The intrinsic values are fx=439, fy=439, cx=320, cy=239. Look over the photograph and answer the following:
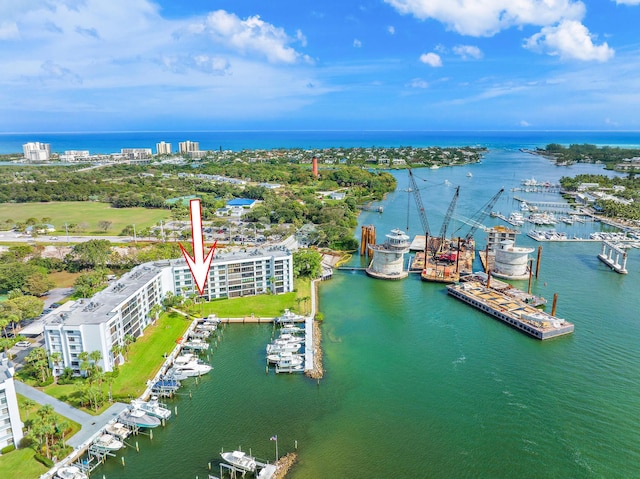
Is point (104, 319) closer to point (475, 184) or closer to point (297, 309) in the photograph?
point (297, 309)

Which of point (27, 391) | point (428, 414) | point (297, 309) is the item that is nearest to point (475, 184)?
point (297, 309)

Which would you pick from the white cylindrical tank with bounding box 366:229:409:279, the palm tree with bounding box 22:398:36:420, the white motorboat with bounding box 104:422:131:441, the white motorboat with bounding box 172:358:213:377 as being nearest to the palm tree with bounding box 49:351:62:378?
the palm tree with bounding box 22:398:36:420

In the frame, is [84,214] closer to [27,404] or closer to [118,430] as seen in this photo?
[27,404]

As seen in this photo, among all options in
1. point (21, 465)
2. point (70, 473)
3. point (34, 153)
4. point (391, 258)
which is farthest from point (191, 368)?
point (34, 153)

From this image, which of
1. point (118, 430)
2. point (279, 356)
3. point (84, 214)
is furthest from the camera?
point (84, 214)

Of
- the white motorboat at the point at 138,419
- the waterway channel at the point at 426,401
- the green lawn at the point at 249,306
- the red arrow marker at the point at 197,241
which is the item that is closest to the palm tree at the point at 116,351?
the waterway channel at the point at 426,401

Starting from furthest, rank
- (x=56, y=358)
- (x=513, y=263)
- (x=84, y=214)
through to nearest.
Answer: (x=84, y=214) → (x=513, y=263) → (x=56, y=358)

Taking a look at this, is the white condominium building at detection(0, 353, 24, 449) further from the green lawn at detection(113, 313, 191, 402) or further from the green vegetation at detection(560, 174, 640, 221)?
the green vegetation at detection(560, 174, 640, 221)
